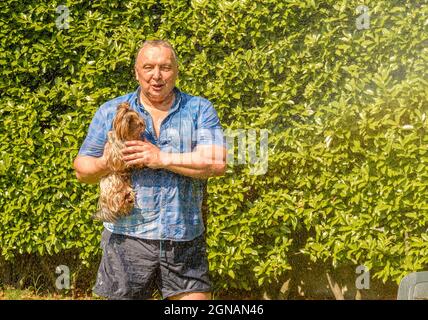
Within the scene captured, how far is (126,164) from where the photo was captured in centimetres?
370

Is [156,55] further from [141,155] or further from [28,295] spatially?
[28,295]

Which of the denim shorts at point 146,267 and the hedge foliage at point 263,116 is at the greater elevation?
the hedge foliage at point 263,116

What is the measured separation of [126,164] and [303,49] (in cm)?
283

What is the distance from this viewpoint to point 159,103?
12.8 feet

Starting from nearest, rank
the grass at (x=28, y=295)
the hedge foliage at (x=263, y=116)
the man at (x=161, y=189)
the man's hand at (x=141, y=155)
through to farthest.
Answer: the man's hand at (x=141, y=155) → the man at (x=161, y=189) → the hedge foliage at (x=263, y=116) → the grass at (x=28, y=295)

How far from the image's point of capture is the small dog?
3695 millimetres

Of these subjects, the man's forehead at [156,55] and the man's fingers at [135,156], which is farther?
the man's forehead at [156,55]

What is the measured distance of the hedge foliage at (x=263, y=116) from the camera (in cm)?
588

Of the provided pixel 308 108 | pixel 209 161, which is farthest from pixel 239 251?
pixel 209 161

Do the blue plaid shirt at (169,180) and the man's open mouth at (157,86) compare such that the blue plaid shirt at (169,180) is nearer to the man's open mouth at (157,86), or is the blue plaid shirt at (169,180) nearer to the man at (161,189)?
the man at (161,189)

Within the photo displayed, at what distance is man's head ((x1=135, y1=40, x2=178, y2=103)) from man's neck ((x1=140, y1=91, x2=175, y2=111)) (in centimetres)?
3

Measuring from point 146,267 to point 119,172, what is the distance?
0.49 metres

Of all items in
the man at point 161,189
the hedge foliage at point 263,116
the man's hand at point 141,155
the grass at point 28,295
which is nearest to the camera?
the man's hand at point 141,155

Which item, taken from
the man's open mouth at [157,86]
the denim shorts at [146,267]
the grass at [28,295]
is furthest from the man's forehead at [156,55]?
the grass at [28,295]
